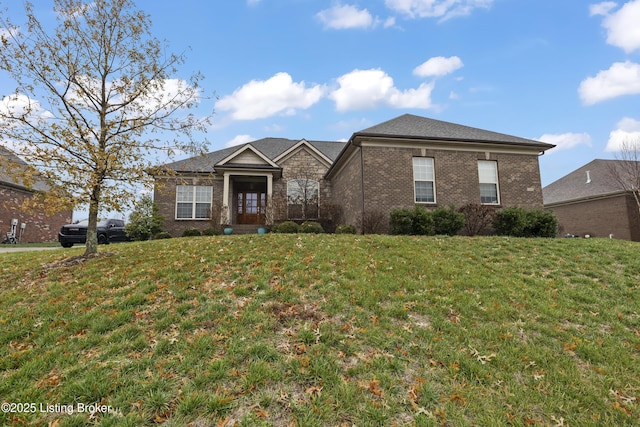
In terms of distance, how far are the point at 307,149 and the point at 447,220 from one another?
36.1 ft

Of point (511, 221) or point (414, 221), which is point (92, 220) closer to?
point (414, 221)

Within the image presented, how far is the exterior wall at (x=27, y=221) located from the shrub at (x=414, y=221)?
62.8ft

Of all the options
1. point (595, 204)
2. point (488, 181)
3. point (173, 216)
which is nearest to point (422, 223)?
point (488, 181)

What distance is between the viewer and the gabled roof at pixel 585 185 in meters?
21.2

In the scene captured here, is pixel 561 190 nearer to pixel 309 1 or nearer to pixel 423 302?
pixel 309 1

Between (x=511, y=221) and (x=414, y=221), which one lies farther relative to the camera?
(x=511, y=221)

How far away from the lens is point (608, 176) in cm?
2170

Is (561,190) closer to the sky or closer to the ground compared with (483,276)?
closer to the sky

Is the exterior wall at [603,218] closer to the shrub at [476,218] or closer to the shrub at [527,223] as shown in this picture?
the shrub at [527,223]

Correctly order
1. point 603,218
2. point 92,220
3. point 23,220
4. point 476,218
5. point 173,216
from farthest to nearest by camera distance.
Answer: point 603,218 → point 23,220 → point 173,216 → point 476,218 → point 92,220

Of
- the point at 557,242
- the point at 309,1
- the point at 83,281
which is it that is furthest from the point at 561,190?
the point at 83,281

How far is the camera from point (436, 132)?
1395 centimetres

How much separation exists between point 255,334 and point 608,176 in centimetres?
2784

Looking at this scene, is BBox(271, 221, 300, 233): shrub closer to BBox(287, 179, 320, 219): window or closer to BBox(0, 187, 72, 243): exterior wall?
BBox(287, 179, 320, 219): window
